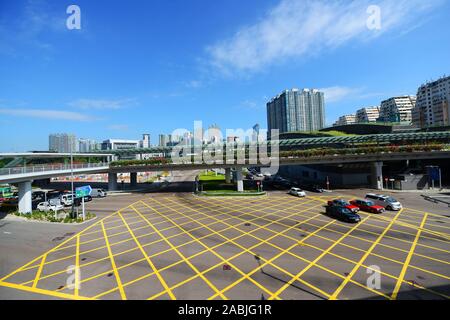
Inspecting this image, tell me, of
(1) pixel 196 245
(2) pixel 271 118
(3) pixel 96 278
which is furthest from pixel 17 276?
(2) pixel 271 118

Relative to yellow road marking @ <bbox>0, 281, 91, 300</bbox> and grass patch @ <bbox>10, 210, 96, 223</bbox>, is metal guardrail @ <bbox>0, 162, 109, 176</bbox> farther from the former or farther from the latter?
yellow road marking @ <bbox>0, 281, 91, 300</bbox>

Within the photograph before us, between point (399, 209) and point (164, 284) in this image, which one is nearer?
point (164, 284)

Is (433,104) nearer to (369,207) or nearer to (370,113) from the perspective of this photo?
(370,113)

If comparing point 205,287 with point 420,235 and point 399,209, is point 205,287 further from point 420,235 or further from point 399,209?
point 399,209

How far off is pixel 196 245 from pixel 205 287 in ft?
16.8

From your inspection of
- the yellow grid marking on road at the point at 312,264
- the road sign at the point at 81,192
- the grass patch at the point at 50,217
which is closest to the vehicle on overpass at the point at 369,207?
the yellow grid marking on road at the point at 312,264

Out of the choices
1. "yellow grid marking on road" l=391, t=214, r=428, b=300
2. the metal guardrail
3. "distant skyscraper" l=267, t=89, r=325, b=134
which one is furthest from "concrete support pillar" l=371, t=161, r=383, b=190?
"distant skyscraper" l=267, t=89, r=325, b=134

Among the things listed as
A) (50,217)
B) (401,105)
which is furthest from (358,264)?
(401,105)

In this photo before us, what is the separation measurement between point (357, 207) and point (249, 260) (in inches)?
656

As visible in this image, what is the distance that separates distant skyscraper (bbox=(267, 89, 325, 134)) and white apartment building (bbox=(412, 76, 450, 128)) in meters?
48.4

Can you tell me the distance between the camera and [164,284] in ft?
34.4

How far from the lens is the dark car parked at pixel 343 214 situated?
19516 millimetres

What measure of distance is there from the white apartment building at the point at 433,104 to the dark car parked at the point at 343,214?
11815cm

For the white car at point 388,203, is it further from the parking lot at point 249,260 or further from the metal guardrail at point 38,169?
the metal guardrail at point 38,169
